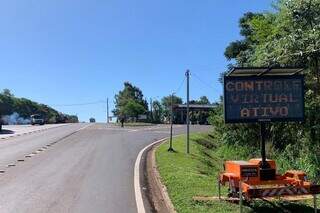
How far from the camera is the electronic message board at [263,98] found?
40.3 ft

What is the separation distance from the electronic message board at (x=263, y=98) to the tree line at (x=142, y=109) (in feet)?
271

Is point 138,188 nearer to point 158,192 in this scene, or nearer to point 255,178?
point 158,192

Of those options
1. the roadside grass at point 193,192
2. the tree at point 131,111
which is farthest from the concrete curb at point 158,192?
the tree at point 131,111

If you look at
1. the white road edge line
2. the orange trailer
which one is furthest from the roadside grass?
the white road edge line

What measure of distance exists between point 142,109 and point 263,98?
342ft

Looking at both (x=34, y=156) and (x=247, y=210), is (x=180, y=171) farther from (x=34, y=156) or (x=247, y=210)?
(x=34, y=156)

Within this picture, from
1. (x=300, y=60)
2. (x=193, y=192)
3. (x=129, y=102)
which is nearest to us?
(x=193, y=192)

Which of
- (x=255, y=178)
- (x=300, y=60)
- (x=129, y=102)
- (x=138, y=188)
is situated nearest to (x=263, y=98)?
(x=255, y=178)

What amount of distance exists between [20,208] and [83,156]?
1288cm

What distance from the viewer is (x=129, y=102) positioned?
11719cm

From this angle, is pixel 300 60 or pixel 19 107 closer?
pixel 300 60

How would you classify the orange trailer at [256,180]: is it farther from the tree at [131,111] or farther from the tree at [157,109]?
the tree at [157,109]

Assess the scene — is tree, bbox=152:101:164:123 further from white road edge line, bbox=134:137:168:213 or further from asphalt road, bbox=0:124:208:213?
white road edge line, bbox=134:137:168:213

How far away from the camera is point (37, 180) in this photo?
17.0m
